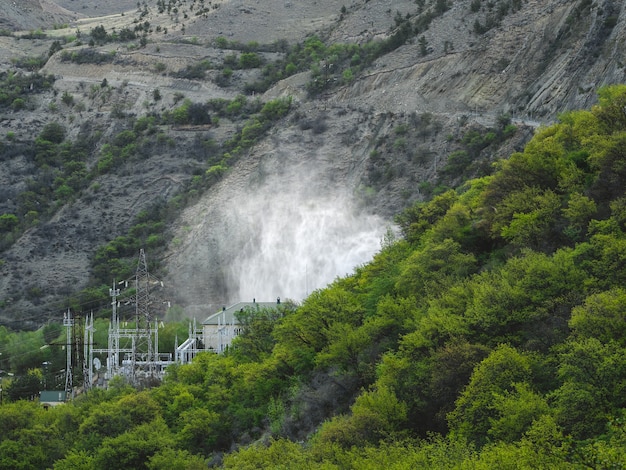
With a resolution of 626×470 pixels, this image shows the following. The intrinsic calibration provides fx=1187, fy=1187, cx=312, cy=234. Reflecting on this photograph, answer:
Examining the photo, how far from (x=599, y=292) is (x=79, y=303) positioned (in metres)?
59.7

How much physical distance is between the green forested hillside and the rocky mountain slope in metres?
24.3

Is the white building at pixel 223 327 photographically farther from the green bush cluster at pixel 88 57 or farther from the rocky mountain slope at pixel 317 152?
the green bush cluster at pixel 88 57

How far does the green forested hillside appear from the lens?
123 ft

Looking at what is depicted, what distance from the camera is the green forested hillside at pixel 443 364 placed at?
123 feet

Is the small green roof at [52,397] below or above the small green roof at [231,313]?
below

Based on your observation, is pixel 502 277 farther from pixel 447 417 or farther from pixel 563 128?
pixel 563 128

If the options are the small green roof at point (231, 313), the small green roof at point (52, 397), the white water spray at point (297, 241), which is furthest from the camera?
the white water spray at point (297, 241)

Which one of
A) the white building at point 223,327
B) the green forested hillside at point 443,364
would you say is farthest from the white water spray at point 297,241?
the green forested hillside at point 443,364

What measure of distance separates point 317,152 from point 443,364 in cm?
6267

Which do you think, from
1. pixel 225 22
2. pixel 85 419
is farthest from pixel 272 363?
pixel 225 22

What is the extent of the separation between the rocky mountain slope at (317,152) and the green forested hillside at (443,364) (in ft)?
79.7

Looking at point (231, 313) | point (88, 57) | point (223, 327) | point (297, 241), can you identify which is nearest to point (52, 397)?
point (223, 327)

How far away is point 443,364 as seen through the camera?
4353 centimetres

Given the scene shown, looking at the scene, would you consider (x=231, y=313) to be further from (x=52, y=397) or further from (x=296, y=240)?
(x=52, y=397)
